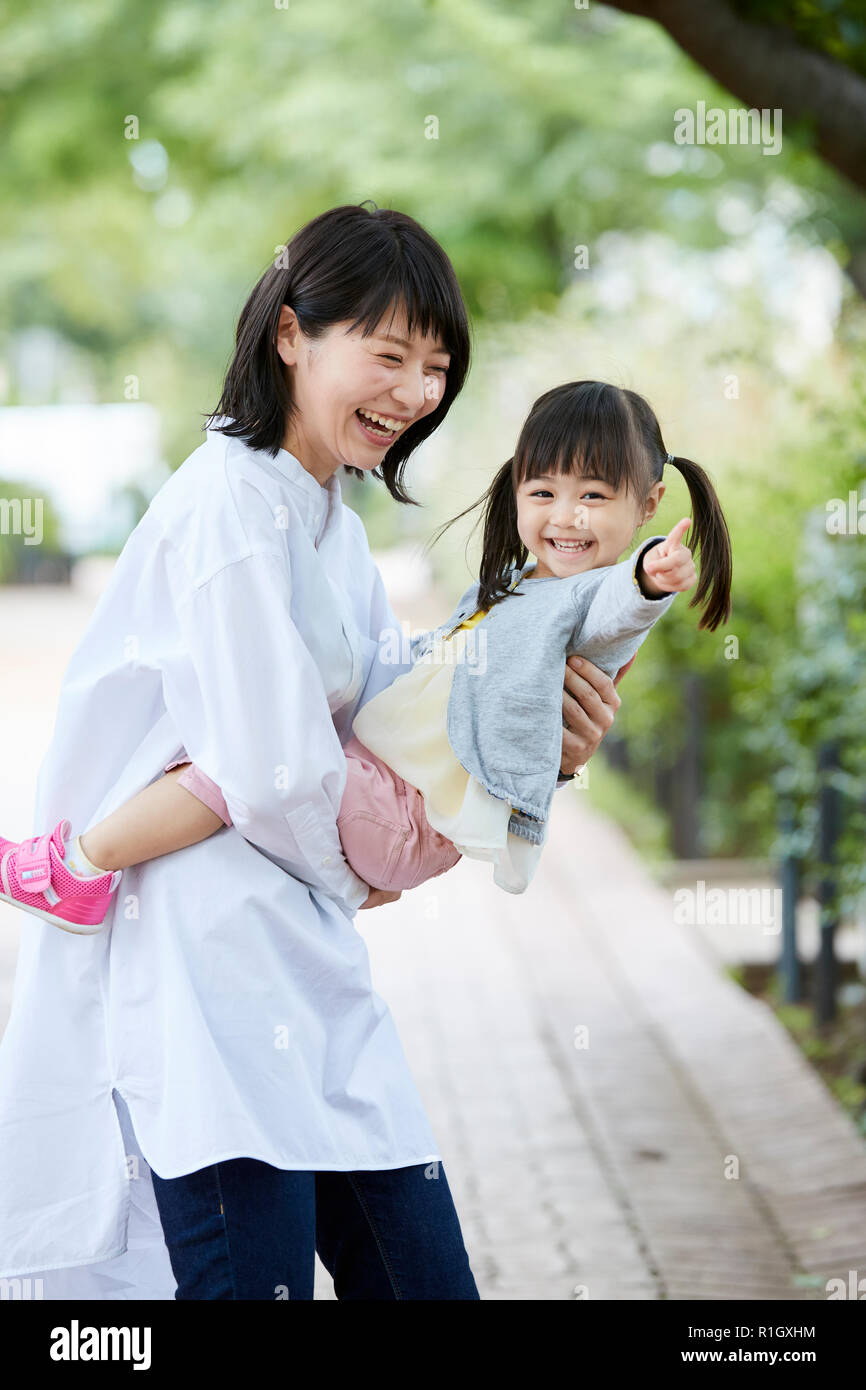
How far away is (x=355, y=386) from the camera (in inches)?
80.0

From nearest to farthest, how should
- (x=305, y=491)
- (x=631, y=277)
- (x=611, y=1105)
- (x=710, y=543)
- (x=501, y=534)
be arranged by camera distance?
(x=305, y=491), (x=710, y=543), (x=501, y=534), (x=611, y=1105), (x=631, y=277)

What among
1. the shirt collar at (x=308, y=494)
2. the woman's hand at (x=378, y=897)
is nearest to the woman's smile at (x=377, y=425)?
the shirt collar at (x=308, y=494)

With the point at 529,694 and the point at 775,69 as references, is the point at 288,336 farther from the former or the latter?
the point at 775,69

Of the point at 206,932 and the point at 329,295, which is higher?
the point at 329,295

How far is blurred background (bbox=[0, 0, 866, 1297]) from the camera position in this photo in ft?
16.2

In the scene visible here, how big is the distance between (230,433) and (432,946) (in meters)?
4.83

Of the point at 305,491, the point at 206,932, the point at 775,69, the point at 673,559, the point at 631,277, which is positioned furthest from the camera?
the point at 631,277

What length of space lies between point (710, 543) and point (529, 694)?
1.26 feet

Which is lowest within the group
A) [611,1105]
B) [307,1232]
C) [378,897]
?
[611,1105]

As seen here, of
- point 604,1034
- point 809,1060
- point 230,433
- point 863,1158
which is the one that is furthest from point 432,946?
point 230,433

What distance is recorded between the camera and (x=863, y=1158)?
13.6ft

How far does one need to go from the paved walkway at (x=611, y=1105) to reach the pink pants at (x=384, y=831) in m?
1.85

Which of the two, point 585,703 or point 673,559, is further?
point 585,703

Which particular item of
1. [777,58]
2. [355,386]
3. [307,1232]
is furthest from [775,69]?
[307,1232]
